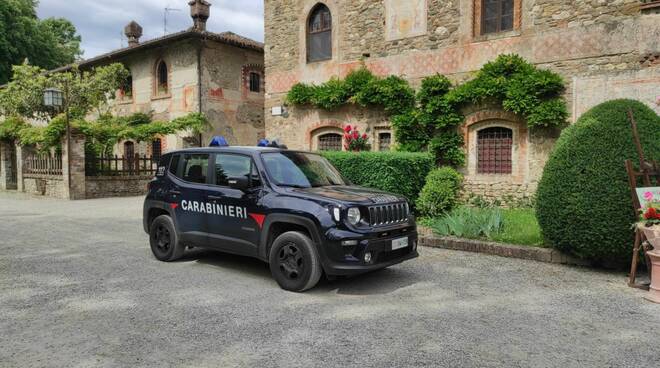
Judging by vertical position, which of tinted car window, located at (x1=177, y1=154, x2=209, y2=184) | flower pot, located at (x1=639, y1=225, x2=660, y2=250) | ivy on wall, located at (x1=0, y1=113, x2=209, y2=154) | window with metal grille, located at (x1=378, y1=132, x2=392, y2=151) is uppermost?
ivy on wall, located at (x1=0, y1=113, x2=209, y2=154)

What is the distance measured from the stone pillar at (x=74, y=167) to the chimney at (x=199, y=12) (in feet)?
27.4

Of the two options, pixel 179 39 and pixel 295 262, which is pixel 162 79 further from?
pixel 295 262

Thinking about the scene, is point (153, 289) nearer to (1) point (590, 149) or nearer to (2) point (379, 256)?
(2) point (379, 256)

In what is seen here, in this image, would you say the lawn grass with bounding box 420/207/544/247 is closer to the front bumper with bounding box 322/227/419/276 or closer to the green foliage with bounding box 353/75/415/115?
the front bumper with bounding box 322/227/419/276

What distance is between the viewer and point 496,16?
11.6 m

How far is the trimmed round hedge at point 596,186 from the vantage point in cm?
573

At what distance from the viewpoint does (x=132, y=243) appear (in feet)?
27.0

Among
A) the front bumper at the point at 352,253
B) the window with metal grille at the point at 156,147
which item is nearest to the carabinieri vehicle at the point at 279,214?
the front bumper at the point at 352,253

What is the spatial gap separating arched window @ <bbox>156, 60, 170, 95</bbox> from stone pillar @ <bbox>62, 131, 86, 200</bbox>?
6.06 metres

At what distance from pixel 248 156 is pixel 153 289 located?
1987mm

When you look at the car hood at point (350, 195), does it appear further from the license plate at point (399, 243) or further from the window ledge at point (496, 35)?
the window ledge at point (496, 35)

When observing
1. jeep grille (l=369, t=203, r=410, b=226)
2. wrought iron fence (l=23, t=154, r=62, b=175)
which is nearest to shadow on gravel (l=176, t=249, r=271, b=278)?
jeep grille (l=369, t=203, r=410, b=226)

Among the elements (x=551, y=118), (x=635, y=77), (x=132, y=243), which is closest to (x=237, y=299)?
(x=132, y=243)

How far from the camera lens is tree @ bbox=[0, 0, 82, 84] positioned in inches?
1335
